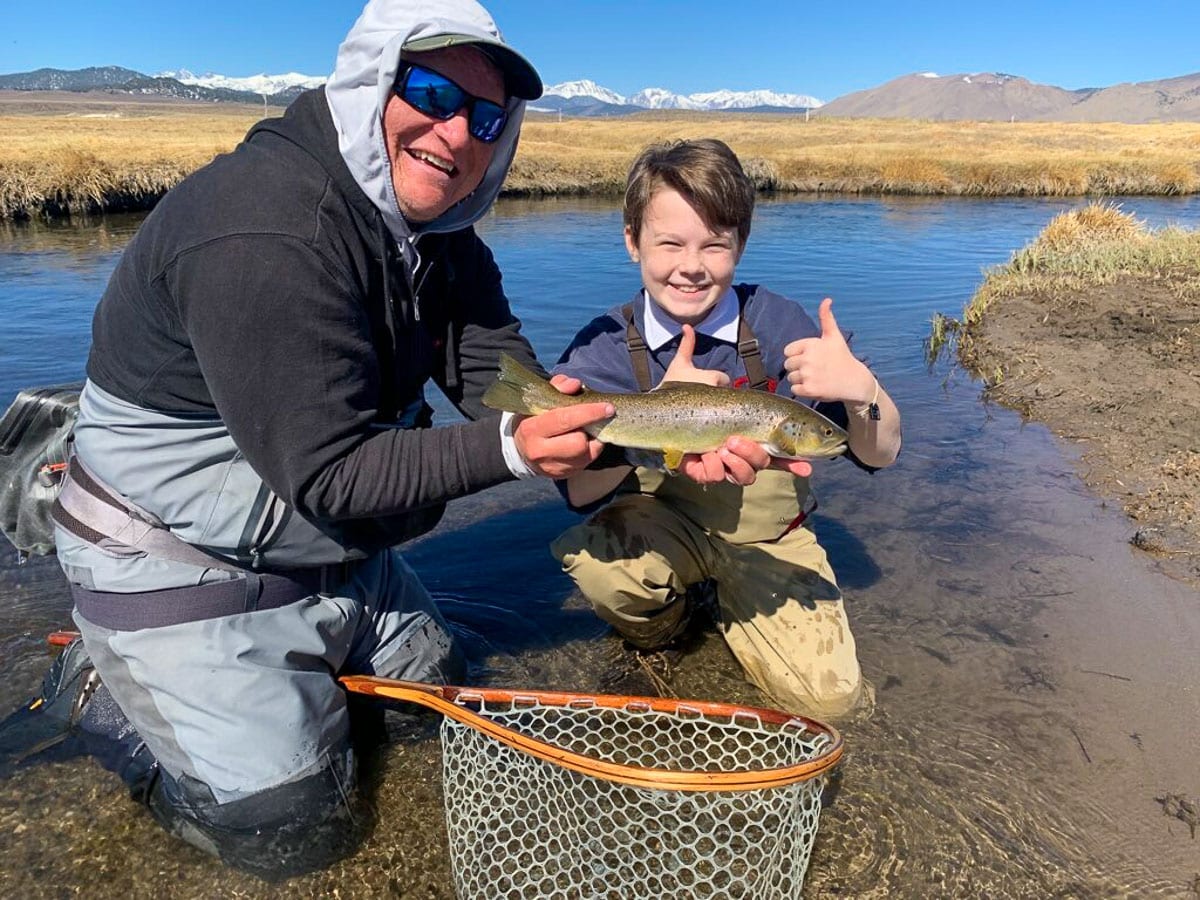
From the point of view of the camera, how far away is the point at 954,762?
12.6ft

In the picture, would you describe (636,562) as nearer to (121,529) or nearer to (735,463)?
(735,463)

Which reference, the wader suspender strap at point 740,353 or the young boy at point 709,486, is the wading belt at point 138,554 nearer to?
the young boy at point 709,486

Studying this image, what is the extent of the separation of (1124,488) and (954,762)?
396 cm

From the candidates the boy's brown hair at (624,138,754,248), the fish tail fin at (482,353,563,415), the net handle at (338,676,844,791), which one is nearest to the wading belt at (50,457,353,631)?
the net handle at (338,676,844,791)

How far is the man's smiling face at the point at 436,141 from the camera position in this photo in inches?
111

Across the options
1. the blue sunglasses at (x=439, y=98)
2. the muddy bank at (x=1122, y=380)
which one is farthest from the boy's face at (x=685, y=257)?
the muddy bank at (x=1122, y=380)

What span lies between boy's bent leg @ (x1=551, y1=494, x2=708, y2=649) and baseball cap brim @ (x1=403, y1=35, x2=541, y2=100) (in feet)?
7.12

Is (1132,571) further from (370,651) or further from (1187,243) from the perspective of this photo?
(1187,243)

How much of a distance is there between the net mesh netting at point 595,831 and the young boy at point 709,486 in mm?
813

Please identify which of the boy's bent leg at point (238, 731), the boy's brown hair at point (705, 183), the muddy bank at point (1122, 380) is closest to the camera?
the boy's bent leg at point (238, 731)

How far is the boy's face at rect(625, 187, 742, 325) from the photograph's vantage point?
3957 millimetres

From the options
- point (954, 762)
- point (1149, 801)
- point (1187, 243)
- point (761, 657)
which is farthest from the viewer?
point (1187, 243)

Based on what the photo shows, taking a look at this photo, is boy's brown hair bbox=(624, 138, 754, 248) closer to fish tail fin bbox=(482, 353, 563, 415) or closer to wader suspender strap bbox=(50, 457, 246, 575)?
fish tail fin bbox=(482, 353, 563, 415)

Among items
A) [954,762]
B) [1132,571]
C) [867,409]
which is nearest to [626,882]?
[954,762]
